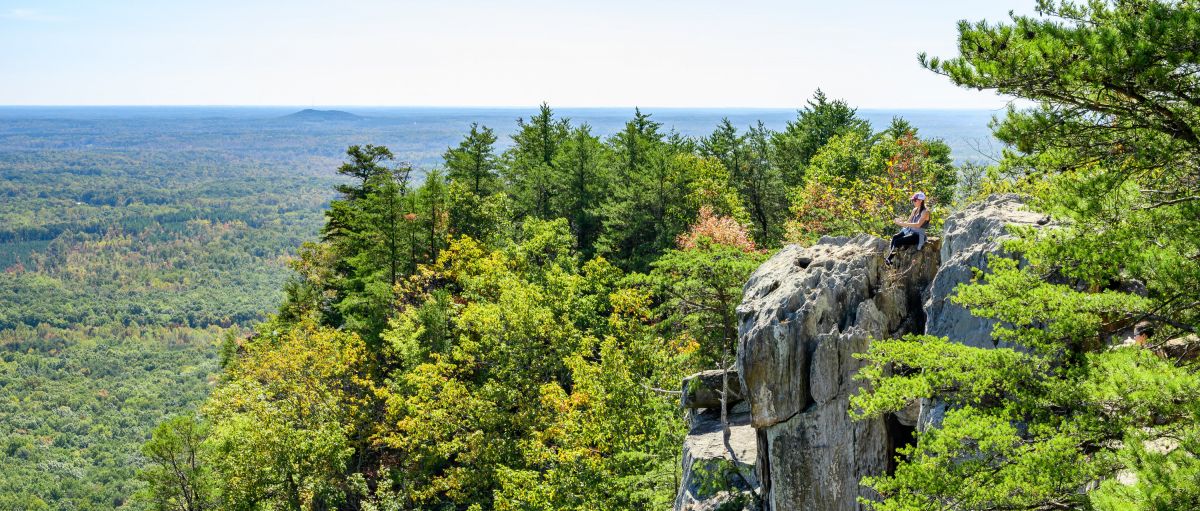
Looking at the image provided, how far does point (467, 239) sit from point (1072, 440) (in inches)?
1226

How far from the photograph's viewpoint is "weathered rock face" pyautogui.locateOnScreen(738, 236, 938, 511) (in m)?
16.6

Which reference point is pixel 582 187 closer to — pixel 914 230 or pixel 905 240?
pixel 905 240

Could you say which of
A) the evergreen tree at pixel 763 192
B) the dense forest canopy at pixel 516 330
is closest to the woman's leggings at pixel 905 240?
the dense forest canopy at pixel 516 330

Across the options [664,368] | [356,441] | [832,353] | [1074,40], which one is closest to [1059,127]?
[1074,40]

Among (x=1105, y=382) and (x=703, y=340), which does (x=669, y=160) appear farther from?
(x=1105, y=382)

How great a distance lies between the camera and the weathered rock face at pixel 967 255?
14242mm

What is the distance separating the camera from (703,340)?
2658 cm

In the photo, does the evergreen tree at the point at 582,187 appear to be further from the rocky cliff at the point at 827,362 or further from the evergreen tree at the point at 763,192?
the rocky cliff at the point at 827,362

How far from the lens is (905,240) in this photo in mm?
17203

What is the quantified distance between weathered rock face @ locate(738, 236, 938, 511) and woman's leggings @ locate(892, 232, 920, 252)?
0.38m

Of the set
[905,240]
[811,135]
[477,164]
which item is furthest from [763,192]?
[905,240]

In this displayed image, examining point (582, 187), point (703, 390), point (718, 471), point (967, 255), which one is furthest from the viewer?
point (582, 187)

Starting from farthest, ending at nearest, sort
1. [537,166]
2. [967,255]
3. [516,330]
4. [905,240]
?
[537,166]
[516,330]
[905,240]
[967,255]

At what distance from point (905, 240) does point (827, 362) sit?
10.9 feet
